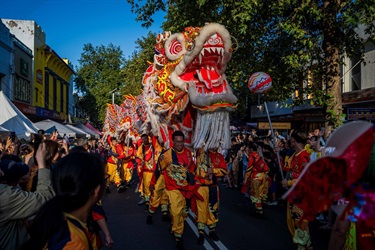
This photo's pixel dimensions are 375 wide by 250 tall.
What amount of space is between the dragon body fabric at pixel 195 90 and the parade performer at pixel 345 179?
146 inches

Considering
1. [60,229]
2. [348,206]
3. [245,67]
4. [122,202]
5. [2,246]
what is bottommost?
[122,202]

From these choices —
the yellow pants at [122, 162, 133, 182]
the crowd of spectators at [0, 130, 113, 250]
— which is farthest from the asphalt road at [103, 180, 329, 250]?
the crowd of spectators at [0, 130, 113, 250]

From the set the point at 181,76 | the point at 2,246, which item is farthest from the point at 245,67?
the point at 2,246

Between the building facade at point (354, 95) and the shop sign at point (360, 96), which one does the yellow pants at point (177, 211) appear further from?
the shop sign at point (360, 96)

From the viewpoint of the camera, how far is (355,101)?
1312cm

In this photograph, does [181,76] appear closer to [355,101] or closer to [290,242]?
[290,242]

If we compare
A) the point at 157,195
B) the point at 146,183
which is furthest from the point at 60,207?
the point at 146,183

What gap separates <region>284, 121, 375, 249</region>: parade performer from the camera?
5.47 ft

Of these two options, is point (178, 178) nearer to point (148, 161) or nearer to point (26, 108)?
point (148, 161)

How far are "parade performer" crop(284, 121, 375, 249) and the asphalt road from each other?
432 centimetres

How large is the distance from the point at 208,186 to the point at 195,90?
158cm

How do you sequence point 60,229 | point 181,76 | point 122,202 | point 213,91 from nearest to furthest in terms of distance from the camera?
point 60,229 → point 213,91 → point 181,76 → point 122,202

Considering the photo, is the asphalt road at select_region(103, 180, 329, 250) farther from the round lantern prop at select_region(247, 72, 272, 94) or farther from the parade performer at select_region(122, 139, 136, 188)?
the round lantern prop at select_region(247, 72, 272, 94)

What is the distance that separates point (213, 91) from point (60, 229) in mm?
3908
